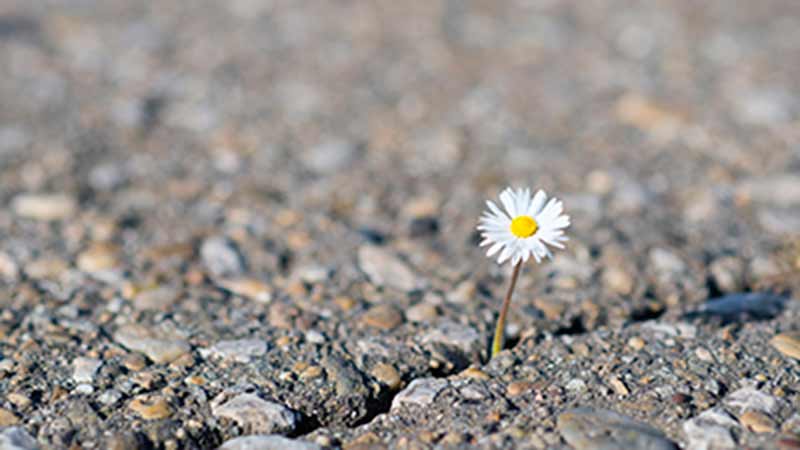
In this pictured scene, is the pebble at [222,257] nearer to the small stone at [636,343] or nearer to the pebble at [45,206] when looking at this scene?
the pebble at [45,206]

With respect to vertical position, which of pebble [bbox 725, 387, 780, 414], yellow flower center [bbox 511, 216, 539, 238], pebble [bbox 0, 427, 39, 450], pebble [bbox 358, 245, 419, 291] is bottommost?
pebble [bbox 0, 427, 39, 450]

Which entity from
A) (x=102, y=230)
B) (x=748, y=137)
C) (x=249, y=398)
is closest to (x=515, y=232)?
(x=249, y=398)

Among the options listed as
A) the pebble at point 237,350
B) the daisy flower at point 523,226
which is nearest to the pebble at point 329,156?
the pebble at point 237,350

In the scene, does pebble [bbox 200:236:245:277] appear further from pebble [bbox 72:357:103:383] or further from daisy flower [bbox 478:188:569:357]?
daisy flower [bbox 478:188:569:357]

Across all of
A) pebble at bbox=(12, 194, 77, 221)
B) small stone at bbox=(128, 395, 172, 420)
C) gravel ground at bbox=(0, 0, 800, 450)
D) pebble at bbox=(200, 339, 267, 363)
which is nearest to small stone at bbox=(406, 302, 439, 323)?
gravel ground at bbox=(0, 0, 800, 450)

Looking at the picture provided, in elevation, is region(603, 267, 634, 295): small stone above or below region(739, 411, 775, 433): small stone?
above

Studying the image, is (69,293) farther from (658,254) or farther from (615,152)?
(615,152)
